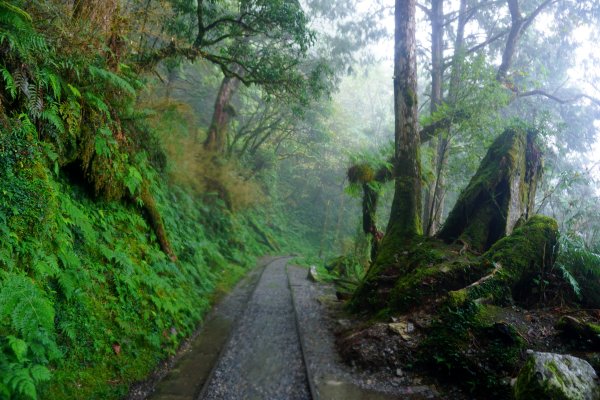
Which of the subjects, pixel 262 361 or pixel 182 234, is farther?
pixel 182 234

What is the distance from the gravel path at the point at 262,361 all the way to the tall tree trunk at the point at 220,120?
381 inches

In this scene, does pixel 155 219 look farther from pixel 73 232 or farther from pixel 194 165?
pixel 194 165

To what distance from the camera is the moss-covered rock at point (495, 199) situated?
755 centimetres

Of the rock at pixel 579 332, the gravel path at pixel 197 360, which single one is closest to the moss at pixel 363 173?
the gravel path at pixel 197 360

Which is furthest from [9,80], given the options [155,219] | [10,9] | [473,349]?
[473,349]

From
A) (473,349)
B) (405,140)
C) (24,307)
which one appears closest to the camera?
(24,307)

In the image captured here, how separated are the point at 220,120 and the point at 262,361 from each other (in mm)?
13219

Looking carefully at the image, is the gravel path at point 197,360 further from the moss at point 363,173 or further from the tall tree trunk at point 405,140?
the moss at point 363,173

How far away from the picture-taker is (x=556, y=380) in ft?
11.4

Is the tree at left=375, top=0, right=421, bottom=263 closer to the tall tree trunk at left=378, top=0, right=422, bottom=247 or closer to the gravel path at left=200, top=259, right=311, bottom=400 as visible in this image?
the tall tree trunk at left=378, top=0, right=422, bottom=247

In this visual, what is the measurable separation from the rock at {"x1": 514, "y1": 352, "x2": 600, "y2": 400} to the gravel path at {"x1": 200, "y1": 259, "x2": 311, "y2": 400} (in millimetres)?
2507

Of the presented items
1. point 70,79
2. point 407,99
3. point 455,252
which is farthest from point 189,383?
point 407,99

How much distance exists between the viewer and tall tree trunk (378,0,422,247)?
8.57 meters

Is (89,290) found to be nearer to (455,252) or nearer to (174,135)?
(455,252)
